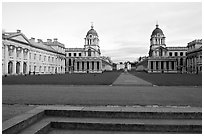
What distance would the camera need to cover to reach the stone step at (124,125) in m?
5.38

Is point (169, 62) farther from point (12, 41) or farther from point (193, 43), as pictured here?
point (12, 41)

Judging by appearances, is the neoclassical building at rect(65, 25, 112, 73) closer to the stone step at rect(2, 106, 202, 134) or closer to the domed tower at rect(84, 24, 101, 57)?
the domed tower at rect(84, 24, 101, 57)

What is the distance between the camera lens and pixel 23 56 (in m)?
60.2

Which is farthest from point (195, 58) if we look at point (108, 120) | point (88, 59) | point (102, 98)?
point (108, 120)

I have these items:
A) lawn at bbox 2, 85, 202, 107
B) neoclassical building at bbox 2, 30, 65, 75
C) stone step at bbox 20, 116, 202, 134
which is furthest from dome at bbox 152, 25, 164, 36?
stone step at bbox 20, 116, 202, 134

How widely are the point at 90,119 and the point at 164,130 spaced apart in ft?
7.05

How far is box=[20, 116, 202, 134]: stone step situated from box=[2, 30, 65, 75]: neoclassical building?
162 feet

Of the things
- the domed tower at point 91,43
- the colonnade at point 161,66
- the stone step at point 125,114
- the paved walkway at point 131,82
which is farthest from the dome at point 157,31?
the stone step at point 125,114

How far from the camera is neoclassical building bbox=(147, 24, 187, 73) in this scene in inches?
3944

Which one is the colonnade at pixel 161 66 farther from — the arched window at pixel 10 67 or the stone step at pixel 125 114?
the stone step at pixel 125 114

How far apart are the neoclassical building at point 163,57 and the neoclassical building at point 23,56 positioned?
162 feet

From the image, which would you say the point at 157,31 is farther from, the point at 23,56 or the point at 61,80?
the point at 61,80

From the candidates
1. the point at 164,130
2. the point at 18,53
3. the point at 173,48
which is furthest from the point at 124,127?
the point at 173,48

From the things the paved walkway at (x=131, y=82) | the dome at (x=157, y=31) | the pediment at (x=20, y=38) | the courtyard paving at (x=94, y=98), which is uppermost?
the dome at (x=157, y=31)
